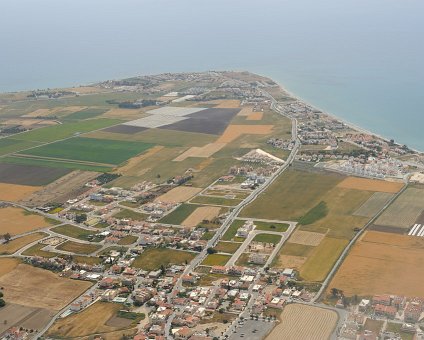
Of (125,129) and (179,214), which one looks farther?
(125,129)

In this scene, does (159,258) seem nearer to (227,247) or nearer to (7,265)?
(227,247)

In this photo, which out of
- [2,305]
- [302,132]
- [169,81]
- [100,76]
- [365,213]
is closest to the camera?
[2,305]

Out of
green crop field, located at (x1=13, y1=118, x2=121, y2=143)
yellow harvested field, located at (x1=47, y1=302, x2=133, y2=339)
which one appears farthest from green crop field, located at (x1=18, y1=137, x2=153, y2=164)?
yellow harvested field, located at (x1=47, y1=302, x2=133, y2=339)

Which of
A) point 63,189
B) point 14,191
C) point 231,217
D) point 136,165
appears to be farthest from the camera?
point 136,165

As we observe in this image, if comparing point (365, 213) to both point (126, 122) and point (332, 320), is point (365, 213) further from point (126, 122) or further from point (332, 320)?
point (126, 122)

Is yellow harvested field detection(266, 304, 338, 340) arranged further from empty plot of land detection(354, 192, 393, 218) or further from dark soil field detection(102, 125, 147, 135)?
dark soil field detection(102, 125, 147, 135)

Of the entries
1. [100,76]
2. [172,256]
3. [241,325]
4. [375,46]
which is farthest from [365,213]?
[375,46]

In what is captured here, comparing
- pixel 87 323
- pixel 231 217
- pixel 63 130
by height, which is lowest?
pixel 87 323

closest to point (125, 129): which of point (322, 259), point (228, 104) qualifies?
point (228, 104)
